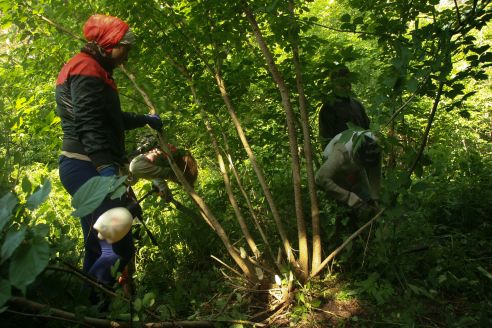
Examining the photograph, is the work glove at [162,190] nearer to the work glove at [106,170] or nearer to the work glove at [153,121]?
the work glove at [153,121]

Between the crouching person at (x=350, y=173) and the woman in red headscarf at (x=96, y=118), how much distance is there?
1.41 metres

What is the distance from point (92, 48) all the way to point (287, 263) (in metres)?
1.59

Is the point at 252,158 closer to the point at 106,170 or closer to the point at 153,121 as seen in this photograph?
the point at 153,121

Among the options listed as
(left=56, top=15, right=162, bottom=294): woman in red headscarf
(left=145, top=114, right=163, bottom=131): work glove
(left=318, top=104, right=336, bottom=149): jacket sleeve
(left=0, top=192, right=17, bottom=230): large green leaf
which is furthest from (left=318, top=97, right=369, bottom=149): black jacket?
(left=0, top=192, right=17, bottom=230): large green leaf

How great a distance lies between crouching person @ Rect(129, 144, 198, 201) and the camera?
269 centimetres

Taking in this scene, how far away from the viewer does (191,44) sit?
258 cm

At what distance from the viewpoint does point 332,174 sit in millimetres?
2838

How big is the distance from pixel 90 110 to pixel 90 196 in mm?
1339

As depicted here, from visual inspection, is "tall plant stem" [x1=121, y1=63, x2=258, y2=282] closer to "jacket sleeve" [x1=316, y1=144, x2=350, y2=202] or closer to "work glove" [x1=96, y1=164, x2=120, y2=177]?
"work glove" [x1=96, y1=164, x2=120, y2=177]

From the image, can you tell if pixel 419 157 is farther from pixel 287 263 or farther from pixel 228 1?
pixel 228 1

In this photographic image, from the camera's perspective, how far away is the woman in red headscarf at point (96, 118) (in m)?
1.96

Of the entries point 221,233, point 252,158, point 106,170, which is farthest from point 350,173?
point 106,170

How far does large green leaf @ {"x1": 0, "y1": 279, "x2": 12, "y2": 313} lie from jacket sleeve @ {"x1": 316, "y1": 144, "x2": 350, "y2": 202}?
7.72ft

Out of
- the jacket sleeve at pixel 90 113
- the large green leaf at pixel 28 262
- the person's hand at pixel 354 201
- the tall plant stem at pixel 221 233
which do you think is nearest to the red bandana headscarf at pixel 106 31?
the jacket sleeve at pixel 90 113
